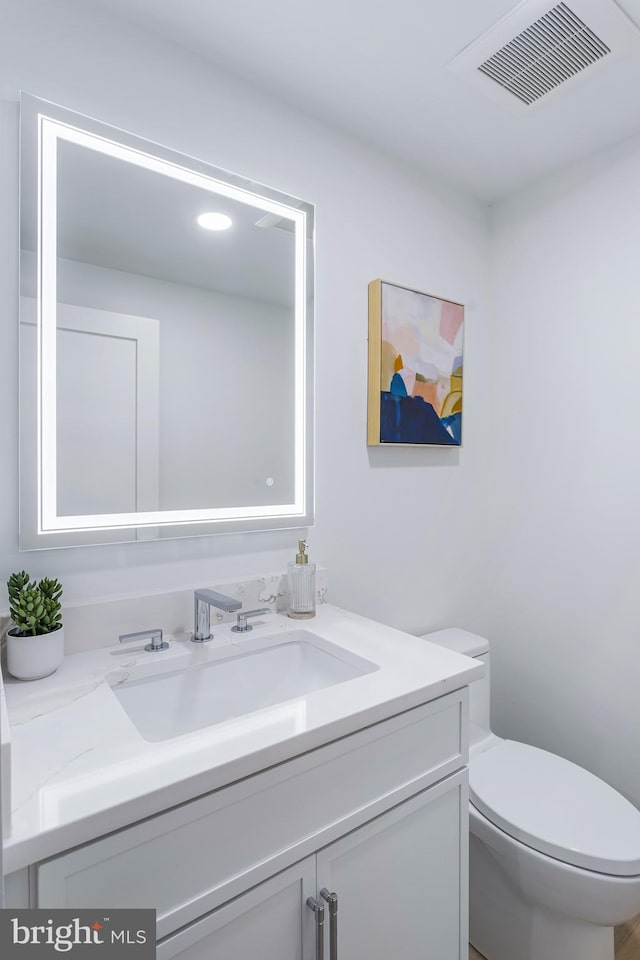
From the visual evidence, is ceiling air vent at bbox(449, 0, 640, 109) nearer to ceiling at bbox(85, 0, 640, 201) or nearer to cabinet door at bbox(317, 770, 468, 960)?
ceiling at bbox(85, 0, 640, 201)

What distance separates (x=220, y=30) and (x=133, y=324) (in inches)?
28.7

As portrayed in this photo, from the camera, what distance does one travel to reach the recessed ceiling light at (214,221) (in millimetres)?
1322

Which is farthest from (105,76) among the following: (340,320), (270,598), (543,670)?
(543,670)

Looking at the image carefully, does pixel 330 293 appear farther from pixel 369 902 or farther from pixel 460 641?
pixel 369 902

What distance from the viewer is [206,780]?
2.32ft

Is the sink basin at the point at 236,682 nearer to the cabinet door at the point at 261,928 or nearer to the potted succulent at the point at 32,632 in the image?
the potted succulent at the point at 32,632

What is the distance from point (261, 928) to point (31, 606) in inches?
26.1

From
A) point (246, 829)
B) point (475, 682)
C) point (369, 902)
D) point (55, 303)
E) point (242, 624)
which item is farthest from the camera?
point (475, 682)

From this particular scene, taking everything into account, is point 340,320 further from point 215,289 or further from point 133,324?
point 133,324

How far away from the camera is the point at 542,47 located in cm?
128

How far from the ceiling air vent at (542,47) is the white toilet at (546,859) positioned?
189 centimetres

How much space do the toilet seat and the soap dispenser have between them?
26.2 inches

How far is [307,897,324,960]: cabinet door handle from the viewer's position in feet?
2.72

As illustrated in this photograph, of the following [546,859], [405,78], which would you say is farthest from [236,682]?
[405,78]
